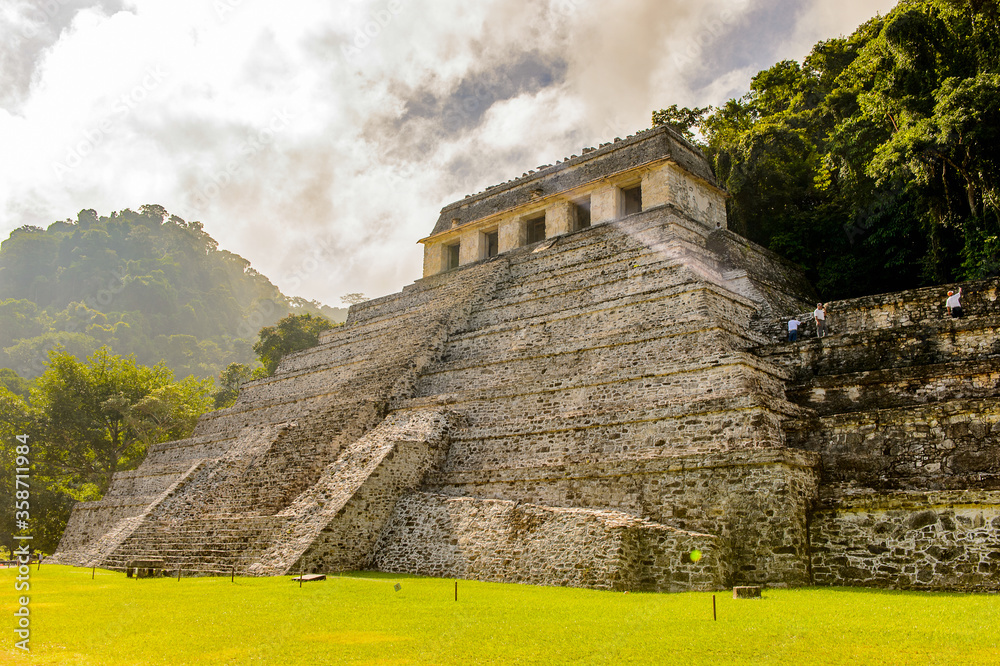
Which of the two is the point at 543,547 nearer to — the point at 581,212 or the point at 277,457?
the point at 277,457

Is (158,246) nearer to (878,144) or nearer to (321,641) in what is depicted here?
(878,144)

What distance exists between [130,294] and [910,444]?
79938mm

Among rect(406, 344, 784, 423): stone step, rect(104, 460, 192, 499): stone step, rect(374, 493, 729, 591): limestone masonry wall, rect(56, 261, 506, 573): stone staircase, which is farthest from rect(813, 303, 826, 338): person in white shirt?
rect(104, 460, 192, 499): stone step

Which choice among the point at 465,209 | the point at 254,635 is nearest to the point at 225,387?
the point at 465,209

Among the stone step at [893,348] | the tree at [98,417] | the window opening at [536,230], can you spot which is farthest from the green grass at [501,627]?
the tree at [98,417]

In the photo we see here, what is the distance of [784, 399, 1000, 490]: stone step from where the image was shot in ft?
29.4

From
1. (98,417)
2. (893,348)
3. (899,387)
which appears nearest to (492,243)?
(893,348)

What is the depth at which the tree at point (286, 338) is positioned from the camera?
3472cm

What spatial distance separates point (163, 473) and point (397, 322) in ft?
22.6

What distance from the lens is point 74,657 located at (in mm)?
5016

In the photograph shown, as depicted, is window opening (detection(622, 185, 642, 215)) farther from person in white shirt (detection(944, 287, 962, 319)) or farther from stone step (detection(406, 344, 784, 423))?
person in white shirt (detection(944, 287, 962, 319))

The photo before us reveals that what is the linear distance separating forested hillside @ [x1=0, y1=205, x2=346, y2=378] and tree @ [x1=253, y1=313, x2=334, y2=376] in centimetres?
4017

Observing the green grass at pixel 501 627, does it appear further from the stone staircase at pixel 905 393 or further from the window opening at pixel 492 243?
the window opening at pixel 492 243

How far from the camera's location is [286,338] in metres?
34.9
